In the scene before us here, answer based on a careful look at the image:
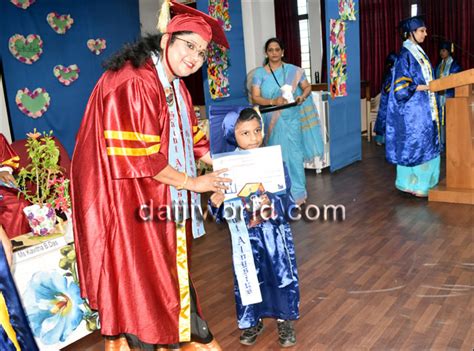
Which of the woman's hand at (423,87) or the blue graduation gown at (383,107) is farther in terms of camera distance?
the blue graduation gown at (383,107)

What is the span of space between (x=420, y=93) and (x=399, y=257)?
173cm

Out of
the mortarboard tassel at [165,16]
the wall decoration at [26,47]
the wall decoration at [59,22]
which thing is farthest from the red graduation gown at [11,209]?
the wall decoration at [59,22]

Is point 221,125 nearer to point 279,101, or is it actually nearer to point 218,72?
point 279,101

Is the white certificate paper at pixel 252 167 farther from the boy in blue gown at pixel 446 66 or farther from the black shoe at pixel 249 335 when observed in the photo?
the boy in blue gown at pixel 446 66

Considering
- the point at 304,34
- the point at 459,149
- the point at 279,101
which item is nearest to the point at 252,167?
the point at 279,101

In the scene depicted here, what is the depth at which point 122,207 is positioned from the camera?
1653 millimetres

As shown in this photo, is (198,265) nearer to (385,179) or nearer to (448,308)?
(448,308)

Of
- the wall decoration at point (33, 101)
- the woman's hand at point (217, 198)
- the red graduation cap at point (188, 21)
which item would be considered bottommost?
the woman's hand at point (217, 198)

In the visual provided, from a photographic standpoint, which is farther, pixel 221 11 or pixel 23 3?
pixel 221 11

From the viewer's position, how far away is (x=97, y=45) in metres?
6.16

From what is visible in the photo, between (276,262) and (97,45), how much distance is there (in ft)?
16.0

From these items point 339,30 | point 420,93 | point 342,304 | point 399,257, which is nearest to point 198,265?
point 342,304

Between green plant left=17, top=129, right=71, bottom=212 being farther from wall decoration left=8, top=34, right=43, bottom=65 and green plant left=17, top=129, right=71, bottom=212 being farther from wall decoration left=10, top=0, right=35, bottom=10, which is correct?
wall decoration left=10, top=0, right=35, bottom=10

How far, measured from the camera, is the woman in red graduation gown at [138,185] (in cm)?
157
